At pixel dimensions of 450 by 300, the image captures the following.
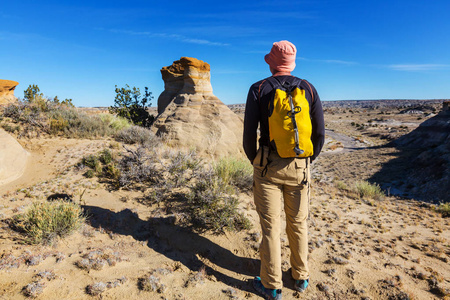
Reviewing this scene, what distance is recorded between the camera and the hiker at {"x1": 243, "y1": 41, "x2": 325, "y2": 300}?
87.9 inches

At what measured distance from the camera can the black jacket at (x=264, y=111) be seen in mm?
2314

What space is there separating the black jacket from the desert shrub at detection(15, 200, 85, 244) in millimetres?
2725

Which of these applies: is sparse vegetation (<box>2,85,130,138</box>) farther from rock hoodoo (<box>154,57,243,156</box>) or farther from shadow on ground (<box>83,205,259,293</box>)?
shadow on ground (<box>83,205,259,293</box>)

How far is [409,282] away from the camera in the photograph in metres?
3.02

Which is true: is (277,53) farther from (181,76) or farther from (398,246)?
(181,76)

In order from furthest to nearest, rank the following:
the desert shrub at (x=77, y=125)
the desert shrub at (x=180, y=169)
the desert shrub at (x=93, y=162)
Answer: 1. the desert shrub at (x=77, y=125)
2. the desert shrub at (x=93, y=162)
3. the desert shrub at (x=180, y=169)

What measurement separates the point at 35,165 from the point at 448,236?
8.95 m

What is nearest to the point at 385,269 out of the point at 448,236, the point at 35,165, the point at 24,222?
the point at 448,236

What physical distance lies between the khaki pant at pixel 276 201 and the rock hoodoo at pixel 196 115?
16.6ft

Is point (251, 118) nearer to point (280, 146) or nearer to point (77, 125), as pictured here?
point (280, 146)

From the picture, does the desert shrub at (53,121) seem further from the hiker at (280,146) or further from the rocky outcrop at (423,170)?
the rocky outcrop at (423,170)

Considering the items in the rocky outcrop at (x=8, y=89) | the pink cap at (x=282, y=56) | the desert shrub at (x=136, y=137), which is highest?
the rocky outcrop at (x=8, y=89)

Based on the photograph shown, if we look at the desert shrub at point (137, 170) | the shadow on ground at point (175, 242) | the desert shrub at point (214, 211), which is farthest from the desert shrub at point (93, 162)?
the desert shrub at point (214, 211)

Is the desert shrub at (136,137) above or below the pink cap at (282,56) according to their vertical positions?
below
